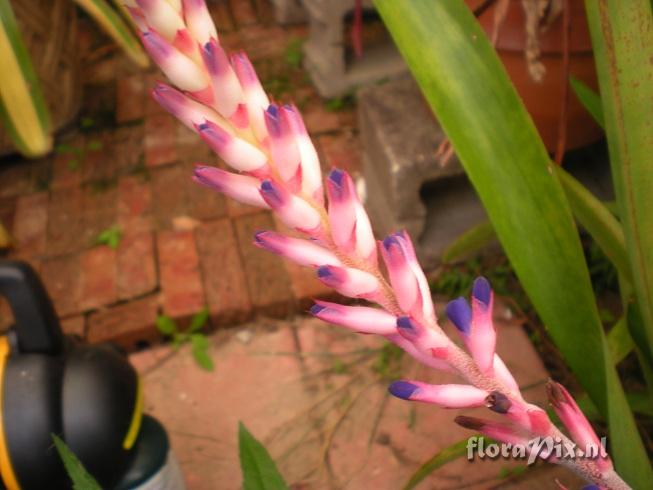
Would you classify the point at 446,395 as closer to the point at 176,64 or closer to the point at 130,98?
the point at 176,64

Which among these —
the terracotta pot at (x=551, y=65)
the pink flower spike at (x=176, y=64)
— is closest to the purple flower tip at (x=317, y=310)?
the pink flower spike at (x=176, y=64)

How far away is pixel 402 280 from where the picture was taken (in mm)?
328

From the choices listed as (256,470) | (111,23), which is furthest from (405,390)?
(111,23)

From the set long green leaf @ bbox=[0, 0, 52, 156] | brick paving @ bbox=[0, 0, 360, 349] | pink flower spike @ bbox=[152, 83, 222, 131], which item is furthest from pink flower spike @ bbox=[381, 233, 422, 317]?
brick paving @ bbox=[0, 0, 360, 349]

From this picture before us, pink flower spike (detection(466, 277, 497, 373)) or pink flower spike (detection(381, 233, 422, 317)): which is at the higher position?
pink flower spike (detection(381, 233, 422, 317))

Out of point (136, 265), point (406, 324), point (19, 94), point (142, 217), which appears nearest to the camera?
point (406, 324)

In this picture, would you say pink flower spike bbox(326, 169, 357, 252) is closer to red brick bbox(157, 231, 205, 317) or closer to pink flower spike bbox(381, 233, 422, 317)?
pink flower spike bbox(381, 233, 422, 317)

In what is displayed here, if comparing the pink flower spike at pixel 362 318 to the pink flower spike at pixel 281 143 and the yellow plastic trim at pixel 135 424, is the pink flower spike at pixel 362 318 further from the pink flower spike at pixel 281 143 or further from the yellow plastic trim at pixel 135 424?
the yellow plastic trim at pixel 135 424

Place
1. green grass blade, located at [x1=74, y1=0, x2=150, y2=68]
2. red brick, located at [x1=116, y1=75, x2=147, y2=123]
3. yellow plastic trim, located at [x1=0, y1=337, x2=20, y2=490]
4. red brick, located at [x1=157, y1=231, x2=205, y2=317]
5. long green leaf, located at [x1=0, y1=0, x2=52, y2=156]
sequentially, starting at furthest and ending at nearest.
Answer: red brick, located at [x1=116, y1=75, x2=147, y2=123] → red brick, located at [x1=157, y1=231, x2=205, y2=317] → green grass blade, located at [x1=74, y1=0, x2=150, y2=68] → long green leaf, located at [x1=0, y1=0, x2=52, y2=156] → yellow plastic trim, located at [x1=0, y1=337, x2=20, y2=490]

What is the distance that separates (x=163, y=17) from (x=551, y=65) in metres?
1.03

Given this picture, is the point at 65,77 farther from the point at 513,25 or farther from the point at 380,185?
the point at 513,25

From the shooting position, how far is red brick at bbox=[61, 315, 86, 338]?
146cm

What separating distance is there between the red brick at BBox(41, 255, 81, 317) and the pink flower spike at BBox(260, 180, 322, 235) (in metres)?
1.27

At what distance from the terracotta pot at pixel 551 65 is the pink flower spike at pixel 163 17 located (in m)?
0.96
